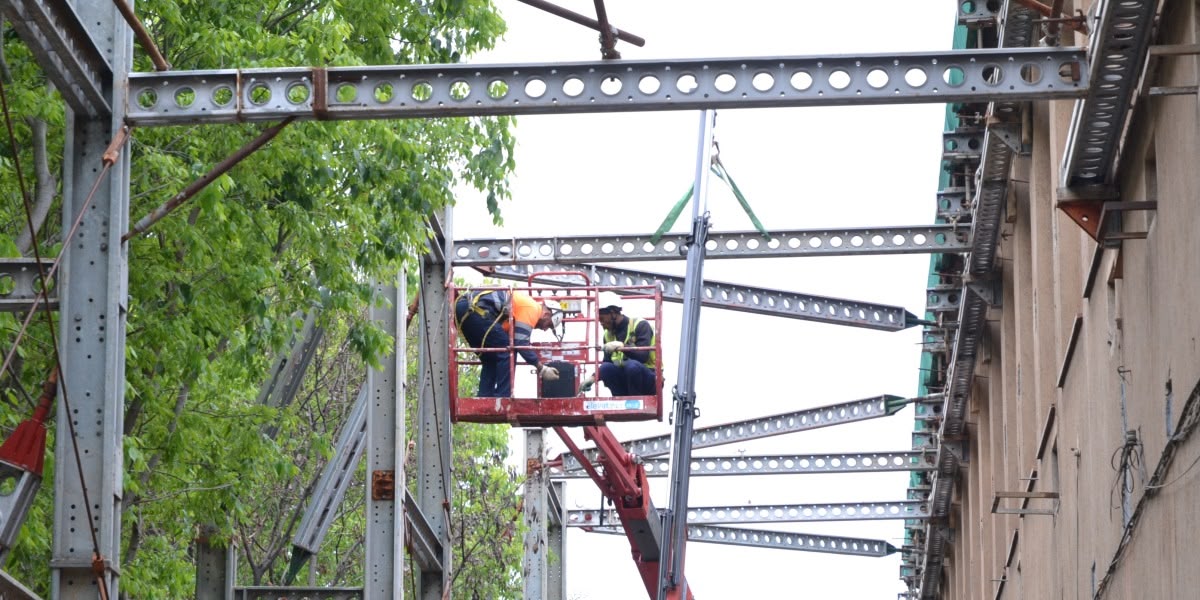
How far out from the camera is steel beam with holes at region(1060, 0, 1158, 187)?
11578 millimetres

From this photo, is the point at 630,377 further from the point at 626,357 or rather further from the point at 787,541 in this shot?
the point at 787,541

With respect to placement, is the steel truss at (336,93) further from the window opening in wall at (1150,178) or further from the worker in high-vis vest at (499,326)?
the worker in high-vis vest at (499,326)

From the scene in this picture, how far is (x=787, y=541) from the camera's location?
3938 centimetres

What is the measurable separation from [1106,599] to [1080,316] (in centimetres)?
232

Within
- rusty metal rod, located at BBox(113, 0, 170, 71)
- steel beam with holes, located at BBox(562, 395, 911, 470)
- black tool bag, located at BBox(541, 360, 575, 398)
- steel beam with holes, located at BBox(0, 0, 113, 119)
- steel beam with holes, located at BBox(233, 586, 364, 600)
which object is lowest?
steel beam with holes, located at BBox(233, 586, 364, 600)

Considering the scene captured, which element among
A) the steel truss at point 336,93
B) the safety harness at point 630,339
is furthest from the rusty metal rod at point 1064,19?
the safety harness at point 630,339

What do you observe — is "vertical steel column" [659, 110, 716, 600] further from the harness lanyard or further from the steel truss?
the steel truss

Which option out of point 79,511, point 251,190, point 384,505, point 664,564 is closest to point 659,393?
point 664,564

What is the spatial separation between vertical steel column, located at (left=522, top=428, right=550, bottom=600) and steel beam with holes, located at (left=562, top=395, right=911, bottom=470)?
3.31 ft

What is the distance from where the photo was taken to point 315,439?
2339 centimetres

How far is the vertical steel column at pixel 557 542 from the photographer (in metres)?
37.6

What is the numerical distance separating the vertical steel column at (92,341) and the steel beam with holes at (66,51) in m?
0.12

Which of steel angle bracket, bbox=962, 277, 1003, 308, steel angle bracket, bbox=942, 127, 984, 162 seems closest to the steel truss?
steel angle bracket, bbox=942, 127, 984, 162

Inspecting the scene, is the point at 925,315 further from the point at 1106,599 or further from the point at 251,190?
the point at 1106,599
